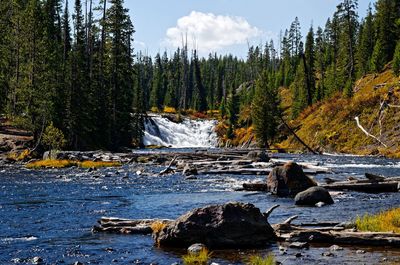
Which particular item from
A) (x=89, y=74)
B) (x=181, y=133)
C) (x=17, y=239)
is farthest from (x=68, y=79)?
(x=181, y=133)

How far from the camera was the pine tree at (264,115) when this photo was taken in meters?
84.2

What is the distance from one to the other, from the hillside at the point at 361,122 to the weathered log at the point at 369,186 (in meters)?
30.0

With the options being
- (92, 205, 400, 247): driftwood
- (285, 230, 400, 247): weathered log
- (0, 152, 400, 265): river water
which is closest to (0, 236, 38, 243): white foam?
(0, 152, 400, 265): river water

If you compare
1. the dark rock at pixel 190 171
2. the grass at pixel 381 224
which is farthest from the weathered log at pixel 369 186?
the dark rock at pixel 190 171

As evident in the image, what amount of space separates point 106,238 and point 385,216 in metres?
9.43

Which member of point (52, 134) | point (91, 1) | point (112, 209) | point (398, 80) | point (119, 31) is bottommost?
point (112, 209)

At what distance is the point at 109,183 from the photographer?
33.2 m

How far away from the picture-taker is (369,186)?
26.3 meters

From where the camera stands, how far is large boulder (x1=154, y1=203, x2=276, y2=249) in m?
14.1

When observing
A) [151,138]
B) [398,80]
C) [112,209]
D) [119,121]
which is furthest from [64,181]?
[151,138]

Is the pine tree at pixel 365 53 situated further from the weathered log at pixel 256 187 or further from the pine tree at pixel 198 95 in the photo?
the pine tree at pixel 198 95

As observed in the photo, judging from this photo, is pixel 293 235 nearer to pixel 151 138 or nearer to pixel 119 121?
pixel 119 121

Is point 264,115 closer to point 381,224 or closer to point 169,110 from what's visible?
point 169,110

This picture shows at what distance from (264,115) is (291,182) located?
59.1m
